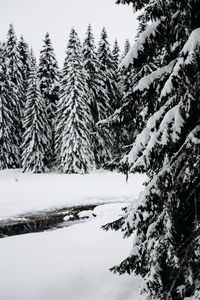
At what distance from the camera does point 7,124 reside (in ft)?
115

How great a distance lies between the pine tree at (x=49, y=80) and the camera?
35.6m

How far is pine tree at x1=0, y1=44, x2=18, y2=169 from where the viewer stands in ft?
113

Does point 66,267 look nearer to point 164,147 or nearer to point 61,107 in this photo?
point 164,147

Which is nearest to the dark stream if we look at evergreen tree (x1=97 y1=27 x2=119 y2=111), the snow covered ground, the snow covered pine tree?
the snow covered ground

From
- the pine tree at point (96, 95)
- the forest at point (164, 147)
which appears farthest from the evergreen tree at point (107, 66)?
the forest at point (164, 147)

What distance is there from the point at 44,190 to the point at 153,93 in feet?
66.9

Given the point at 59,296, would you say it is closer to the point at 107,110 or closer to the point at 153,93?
the point at 153,93

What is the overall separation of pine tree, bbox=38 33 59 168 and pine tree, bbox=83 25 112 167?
4040 millimetres

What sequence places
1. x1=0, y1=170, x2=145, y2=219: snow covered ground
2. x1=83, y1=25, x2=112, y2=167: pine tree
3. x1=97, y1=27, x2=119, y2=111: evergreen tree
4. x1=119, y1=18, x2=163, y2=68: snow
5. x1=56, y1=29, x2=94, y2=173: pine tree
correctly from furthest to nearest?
x1=97, y1=27, x2=119, y2=111: evergreen tree < x1=83, y1=25, x2=112, y2=167: pine tree < x1=56, y1=29, x2=94, y2=173: pine tree < x1=0, y1=170, x2=145, y2=219: snow covered ground < x1=119, y1=18, x2=163, y2=68: snow

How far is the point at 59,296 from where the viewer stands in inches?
312

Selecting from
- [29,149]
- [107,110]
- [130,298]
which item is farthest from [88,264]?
[107,110]

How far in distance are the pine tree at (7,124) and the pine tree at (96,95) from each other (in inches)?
370

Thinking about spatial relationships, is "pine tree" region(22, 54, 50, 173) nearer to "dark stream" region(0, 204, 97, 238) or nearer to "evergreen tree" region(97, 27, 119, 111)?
"evergreen tree" region(97, 27, 119, 111)

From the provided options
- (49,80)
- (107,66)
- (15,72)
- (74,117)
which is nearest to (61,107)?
(74,117)
